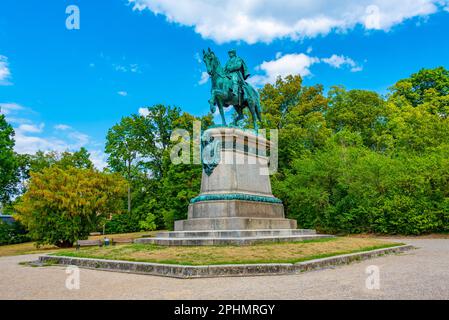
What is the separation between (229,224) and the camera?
42.5 ft

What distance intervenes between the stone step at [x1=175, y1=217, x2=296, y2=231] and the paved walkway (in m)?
3.97

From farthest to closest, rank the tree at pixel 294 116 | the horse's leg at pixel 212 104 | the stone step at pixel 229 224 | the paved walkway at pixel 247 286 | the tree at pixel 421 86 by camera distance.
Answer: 1. the tree at pixel 421 86
2. the tree at pixel 294 116
3. the horse's leg at pixel 212 104
4. the stone step at pixel 229 224
5. the paved walkway at pixel 247 286

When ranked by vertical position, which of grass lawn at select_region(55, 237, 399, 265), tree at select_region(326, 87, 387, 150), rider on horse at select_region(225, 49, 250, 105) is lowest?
grass lawn at select_region(55, 237, 399, 265)

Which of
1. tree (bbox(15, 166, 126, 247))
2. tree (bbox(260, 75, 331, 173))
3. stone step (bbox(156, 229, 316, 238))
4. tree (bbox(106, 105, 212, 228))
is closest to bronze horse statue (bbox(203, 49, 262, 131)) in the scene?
stone step (bbox(156, 229, 316, 238))

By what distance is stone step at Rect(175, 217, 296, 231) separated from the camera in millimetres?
12820

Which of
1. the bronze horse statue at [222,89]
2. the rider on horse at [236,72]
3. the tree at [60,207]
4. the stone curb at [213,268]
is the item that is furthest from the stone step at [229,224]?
the tree at [60,207]

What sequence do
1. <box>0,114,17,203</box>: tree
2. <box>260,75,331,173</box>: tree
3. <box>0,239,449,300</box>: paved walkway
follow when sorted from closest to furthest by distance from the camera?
1. <box>0,239,449,300</box>: paved walkway
2. <box>260,75,331,173</box>: tree
3. <box>0,114,17,203</box>: tree

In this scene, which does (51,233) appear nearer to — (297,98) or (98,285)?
(98,285)

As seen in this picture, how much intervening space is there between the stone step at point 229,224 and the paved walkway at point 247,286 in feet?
13.0

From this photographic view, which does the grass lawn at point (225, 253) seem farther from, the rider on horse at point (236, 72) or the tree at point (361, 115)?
the tree at point (361, 115)

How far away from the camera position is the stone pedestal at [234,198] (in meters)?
12.9

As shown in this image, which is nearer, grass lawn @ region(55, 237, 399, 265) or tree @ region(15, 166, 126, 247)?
grass lawn @ region(55, 237, 399, 265)

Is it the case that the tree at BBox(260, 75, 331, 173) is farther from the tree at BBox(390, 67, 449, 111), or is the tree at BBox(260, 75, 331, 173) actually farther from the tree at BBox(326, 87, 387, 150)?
the tree at BBox(390, 67, 449, 111)
